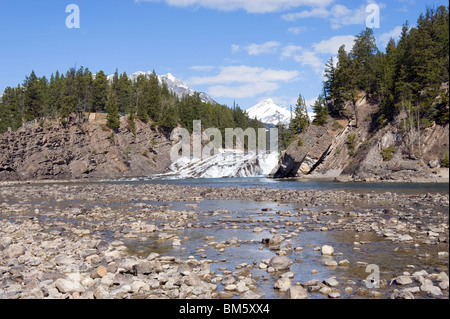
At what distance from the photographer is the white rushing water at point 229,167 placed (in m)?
84.6

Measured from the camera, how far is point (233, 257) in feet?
35.6

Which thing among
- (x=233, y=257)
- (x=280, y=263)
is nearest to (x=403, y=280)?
(x=280, y=263)

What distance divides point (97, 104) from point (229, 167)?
53853 millimetres

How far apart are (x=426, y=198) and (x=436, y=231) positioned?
38.2ft

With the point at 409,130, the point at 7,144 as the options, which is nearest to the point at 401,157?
the point at 409,130

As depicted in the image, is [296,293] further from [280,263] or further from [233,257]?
[233,257]

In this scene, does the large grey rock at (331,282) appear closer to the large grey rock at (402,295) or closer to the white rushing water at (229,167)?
the large grey rock at (402,295)

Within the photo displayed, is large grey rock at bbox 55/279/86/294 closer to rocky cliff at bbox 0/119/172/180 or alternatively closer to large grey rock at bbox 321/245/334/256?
large grey rock at bbox 321/245/334/256

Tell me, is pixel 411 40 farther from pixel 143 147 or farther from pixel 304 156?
pixel 143 147

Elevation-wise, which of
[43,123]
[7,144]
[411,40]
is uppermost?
[411,40]

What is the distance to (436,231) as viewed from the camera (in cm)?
1249

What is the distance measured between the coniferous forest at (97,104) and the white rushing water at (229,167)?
25.8 m

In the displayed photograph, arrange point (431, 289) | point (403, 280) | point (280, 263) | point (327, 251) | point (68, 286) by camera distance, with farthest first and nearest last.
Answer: point (327, 251) < point (280, 263) < point (68, 286) < point (403, 280) < point (431, 289)

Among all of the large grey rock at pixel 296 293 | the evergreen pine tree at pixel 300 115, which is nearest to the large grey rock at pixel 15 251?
the large grey rock at pixel 296 293
